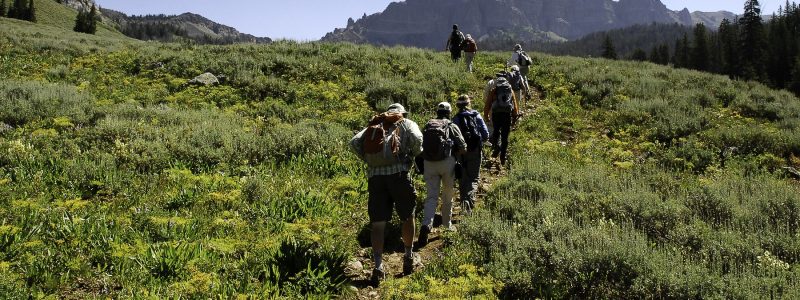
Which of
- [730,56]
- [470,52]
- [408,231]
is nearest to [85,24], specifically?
[470,52]

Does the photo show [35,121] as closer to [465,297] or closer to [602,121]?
[465,297]

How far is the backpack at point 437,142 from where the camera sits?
20.2ft

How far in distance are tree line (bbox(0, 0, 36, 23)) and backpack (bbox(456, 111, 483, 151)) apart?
9805 centimetres

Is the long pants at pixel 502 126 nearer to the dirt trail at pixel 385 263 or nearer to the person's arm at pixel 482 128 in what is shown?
the dirt trail at pixel 385 263

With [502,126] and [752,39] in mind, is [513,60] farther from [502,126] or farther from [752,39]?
[752,39]

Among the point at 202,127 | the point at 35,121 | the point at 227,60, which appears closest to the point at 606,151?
the point at 202,127

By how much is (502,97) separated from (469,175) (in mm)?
2713

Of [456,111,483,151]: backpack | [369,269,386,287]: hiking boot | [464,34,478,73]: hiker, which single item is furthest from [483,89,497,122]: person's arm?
[464,34,478,73]: hiker

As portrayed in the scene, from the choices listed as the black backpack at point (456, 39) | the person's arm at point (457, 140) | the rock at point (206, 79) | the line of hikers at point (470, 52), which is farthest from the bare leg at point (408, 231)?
the black backpack at point (456, 39)

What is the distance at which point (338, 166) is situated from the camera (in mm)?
9297

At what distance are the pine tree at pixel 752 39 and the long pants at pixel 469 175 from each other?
65.5 metres

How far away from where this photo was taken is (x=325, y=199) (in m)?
7.52

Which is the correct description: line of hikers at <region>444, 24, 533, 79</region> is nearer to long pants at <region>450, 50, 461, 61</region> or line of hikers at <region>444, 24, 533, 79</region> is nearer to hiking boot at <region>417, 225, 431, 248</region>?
long pants at <region>450, 50, 461, 61</region>

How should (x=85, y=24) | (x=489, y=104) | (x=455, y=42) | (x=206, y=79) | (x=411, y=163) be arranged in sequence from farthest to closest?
(x=85, y=24)
(x=455, y=42)
(x=206, y=79)
(x=489, y=104)
(x=411, y=163)
